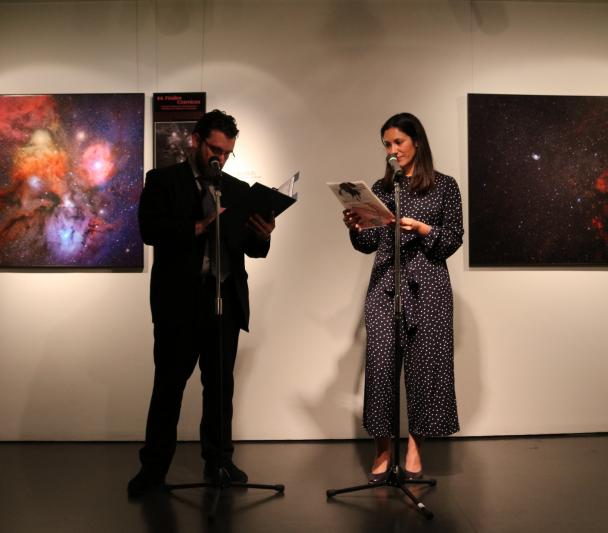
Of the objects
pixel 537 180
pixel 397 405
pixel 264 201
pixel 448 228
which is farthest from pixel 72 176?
pixel 537 180

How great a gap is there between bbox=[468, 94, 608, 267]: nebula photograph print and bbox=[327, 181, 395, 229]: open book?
4.55ft

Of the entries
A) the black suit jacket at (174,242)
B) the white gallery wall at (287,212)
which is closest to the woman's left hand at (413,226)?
the black suit jacket at (174,242)

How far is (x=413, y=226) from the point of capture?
2.79 meters

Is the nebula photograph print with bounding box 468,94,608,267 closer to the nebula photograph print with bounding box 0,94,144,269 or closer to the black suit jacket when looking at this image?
the black suit jacket

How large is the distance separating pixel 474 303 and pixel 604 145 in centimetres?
125

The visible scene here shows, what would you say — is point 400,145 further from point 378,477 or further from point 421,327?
point 378,477

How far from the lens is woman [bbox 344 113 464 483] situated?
2947mm

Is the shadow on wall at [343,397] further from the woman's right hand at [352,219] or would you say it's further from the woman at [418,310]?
the woman's right hand at [352,219]

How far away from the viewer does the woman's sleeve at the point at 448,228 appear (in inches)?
115

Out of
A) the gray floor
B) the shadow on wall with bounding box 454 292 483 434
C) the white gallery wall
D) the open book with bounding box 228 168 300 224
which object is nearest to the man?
the open book with bounding box 228 168 300 224

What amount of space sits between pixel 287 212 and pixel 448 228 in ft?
3.99

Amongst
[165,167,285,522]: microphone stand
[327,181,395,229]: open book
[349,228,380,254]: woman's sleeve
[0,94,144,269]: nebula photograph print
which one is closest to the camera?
[327,181,395,229]: open book

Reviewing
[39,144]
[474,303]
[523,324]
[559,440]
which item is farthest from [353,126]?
[559,440]

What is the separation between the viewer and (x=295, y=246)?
12.8ft
